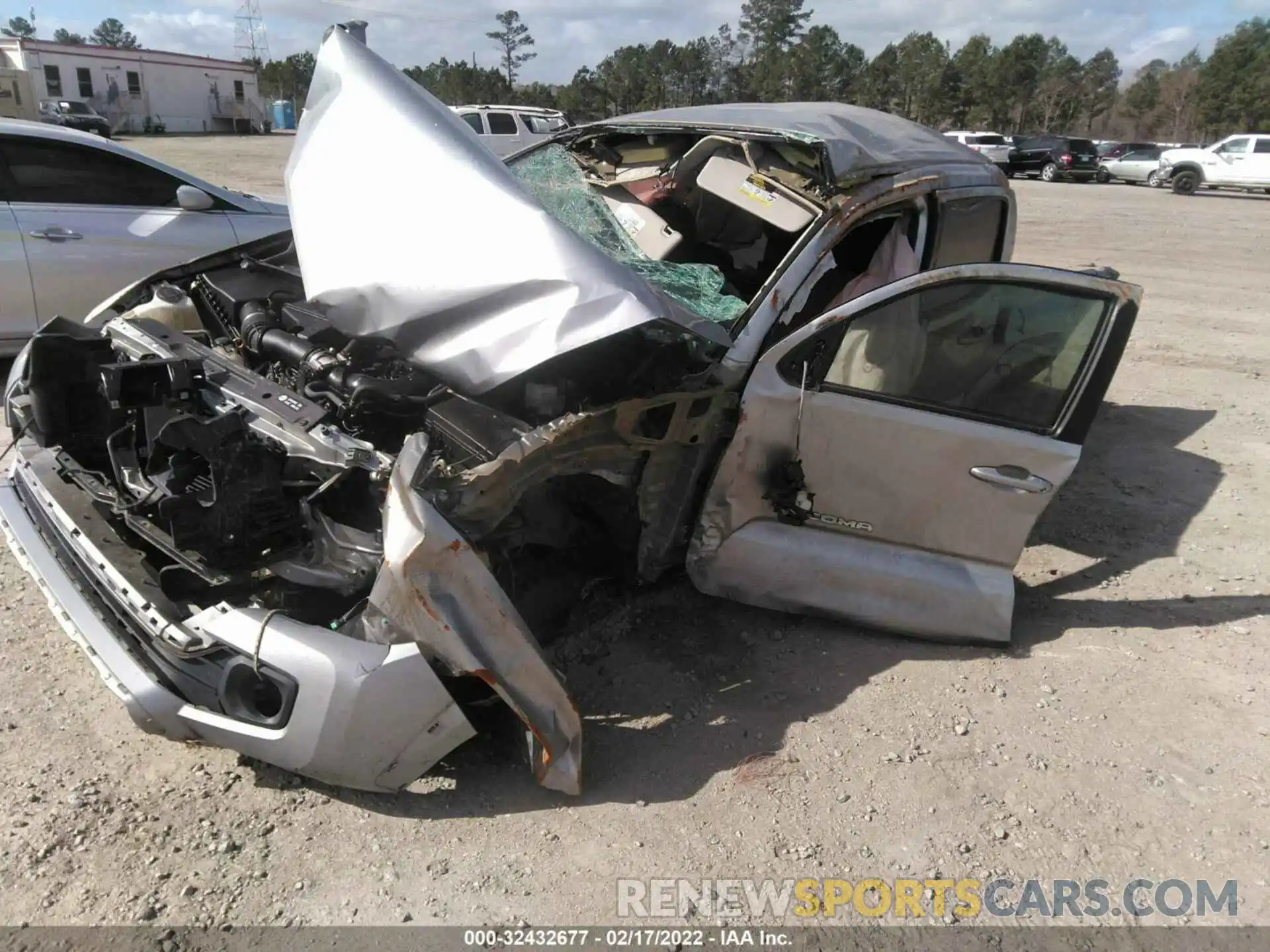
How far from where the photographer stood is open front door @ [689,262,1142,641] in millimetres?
3133

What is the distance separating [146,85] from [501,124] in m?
37.5

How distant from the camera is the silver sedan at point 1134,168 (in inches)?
1070

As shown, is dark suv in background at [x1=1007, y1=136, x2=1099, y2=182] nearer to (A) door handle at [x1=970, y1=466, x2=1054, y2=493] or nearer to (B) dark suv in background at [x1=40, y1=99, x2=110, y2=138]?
(A) door handle at [x1=970, y1=466, x2=1054, y2=493]

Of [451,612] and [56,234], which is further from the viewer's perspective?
[56,234]

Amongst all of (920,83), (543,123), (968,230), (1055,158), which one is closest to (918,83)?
(920,83)

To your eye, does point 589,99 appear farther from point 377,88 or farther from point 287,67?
point 377,88

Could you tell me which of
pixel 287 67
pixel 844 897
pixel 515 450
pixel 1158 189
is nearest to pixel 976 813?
pixel 844 897

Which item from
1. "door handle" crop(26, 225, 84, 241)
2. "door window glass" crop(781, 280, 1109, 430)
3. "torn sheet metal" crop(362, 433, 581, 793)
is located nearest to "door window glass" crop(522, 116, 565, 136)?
"door handle" crop(26, 225, 84, 241)

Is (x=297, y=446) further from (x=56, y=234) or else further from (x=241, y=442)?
(x=56, y=234)

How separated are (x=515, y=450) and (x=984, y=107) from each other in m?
55.8

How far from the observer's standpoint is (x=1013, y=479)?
316 centimetres

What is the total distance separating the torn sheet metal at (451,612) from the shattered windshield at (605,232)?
4.02ft

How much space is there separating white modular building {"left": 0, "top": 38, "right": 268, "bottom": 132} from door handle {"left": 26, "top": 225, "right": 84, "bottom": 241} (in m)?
44.3

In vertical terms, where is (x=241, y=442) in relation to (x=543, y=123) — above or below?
below
